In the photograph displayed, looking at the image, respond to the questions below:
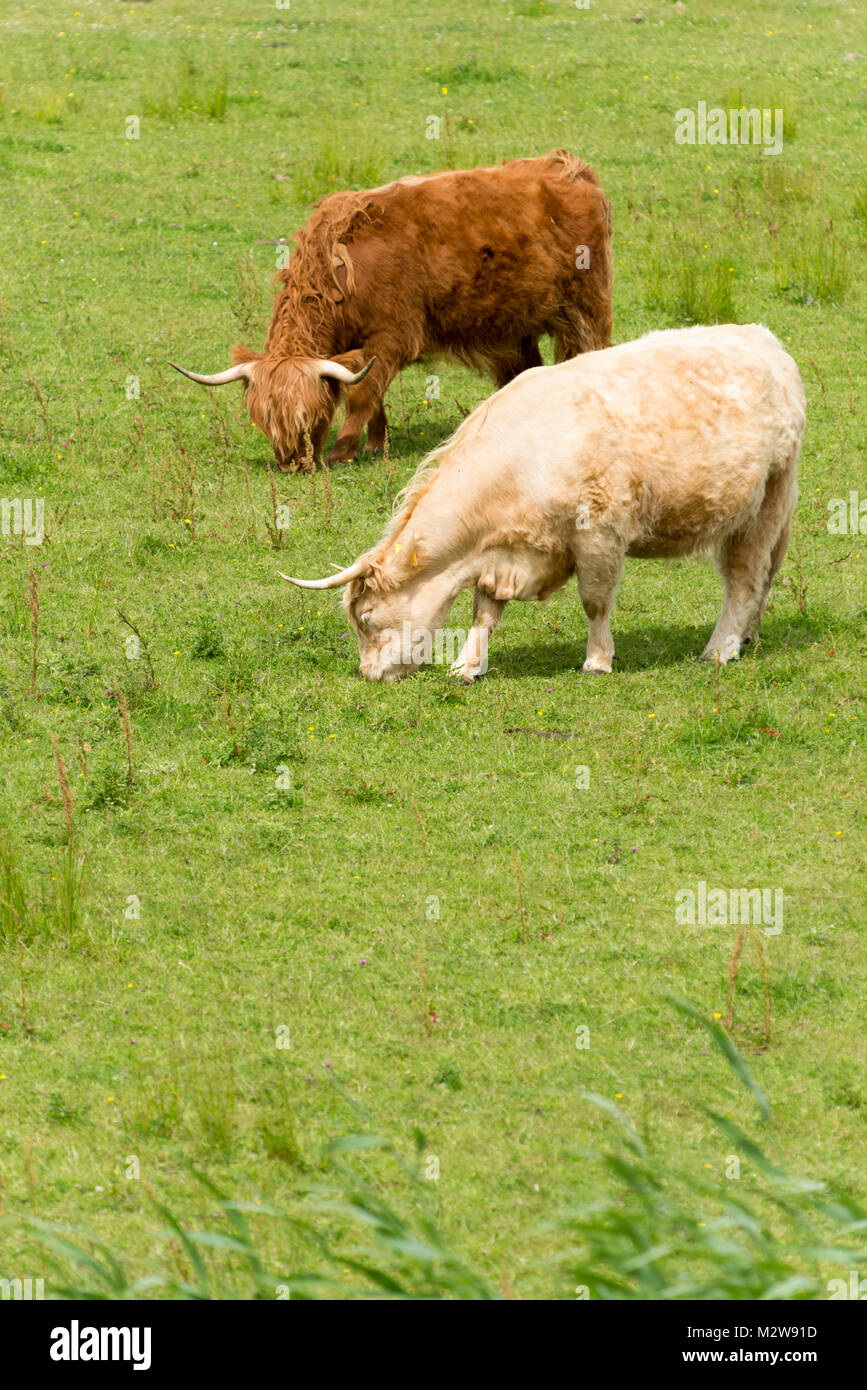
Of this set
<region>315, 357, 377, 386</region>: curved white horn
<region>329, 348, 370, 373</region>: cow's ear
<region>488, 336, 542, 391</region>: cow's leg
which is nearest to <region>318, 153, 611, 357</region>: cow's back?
<region>488, 336, 542, 391</region>: cow's leg

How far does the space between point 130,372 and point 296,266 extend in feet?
6.49

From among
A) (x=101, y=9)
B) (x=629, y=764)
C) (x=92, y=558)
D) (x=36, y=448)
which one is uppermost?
(x=101, y=9)

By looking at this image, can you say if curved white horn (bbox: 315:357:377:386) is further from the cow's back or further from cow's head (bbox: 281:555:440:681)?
cow's head (bbox: 281:555:440:681)

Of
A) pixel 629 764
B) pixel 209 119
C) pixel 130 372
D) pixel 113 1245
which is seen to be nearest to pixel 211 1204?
pixel 113 1245

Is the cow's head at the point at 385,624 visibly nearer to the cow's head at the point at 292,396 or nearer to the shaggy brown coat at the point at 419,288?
the cow's head at the point at 292,396

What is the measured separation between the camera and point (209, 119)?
59.1 feet

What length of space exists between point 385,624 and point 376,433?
4.09 meters

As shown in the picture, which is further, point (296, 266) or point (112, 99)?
point (112, 99)

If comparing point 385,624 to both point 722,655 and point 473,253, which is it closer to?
point 722,655

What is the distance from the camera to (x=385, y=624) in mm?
8484

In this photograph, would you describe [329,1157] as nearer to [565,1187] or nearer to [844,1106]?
[565,1187]

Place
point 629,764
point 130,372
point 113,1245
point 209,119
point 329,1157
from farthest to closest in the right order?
point 209,119 < point 130,372 < point 629,764 < point 329,1157 < point 113,1245

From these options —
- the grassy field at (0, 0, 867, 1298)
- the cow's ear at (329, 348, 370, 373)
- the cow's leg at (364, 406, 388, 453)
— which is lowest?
the grassy field at (0, 0, 867, 1298)

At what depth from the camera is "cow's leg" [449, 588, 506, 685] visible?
8.61 meters
